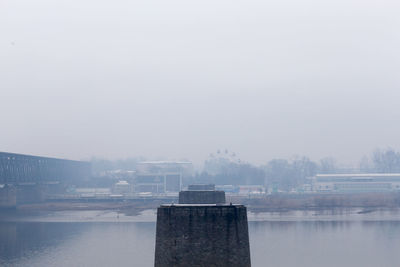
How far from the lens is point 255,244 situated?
3266 cm

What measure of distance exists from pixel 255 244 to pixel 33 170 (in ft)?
169

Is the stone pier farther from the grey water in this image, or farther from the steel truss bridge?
the steel truss bridge

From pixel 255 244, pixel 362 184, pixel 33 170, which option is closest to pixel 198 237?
pixel 255 244

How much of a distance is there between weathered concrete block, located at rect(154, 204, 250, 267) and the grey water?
15.1 meters

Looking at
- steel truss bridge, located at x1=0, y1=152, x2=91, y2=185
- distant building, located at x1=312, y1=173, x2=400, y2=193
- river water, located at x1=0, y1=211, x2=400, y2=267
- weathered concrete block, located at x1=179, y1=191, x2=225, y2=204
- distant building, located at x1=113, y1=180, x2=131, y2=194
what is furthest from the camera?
distant building, located at x1=113, y1=180, x2=131, y2=194

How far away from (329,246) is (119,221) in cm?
2487

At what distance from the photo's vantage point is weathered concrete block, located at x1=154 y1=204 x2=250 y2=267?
37.9 ft

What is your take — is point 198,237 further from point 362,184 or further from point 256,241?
point 362,184

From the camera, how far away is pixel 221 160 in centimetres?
15812

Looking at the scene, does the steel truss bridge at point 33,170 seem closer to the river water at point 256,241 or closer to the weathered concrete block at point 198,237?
the river water at point 256,241

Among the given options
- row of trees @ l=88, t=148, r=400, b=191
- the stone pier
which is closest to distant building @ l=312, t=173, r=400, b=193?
row of trees @ l=88, t=148, r=400, b=191

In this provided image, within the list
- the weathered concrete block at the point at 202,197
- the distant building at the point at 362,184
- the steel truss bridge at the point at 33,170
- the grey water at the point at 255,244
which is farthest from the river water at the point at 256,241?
the distant building at the point at 362,184

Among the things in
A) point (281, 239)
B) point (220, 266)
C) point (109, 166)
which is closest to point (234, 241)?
point (220, 266)

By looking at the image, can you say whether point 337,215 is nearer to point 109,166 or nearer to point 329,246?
point 329,246
